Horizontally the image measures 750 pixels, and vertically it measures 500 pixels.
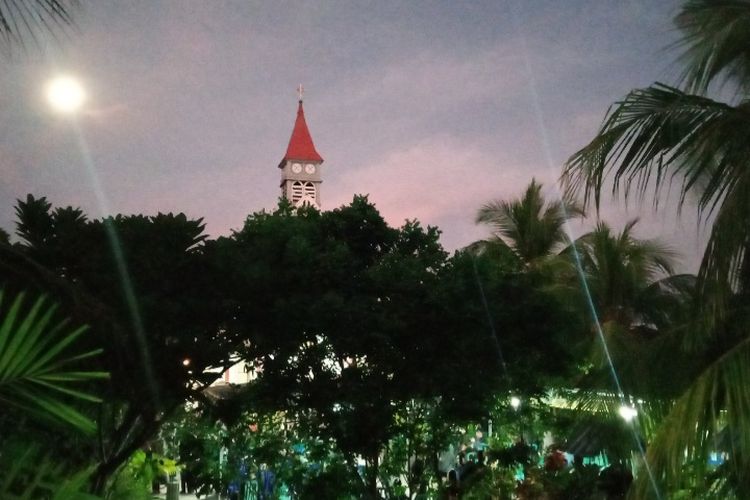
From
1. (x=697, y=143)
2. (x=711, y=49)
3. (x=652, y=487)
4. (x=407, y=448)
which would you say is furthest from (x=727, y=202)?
(x=407, y=448)

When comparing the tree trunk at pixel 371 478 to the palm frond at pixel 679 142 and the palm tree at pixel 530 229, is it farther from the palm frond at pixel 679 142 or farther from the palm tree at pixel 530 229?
the palm tree at pixel 530 229

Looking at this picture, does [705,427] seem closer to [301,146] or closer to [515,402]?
[515,402]

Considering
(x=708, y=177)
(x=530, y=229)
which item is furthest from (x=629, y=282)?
(x=708, y=177)

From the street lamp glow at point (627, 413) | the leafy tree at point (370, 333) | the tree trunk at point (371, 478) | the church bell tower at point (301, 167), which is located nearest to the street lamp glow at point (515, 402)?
the leafy tree at point (370, 333)

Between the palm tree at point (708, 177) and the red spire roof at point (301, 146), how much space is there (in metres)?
57.6

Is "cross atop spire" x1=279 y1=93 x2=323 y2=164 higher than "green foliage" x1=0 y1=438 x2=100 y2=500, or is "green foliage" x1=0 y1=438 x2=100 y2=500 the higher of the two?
"cross atop spire" x1=279 y1=93 x2=323 y2=164

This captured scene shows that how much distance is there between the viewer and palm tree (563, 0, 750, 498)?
3525mm

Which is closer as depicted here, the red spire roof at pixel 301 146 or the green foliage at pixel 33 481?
the green foliage at pixel 33 481

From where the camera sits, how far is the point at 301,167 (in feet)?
200

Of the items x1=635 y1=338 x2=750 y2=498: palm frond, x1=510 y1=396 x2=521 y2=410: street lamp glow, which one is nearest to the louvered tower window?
x1=510 y1=396 x2=521 y2=410: street lamp glow

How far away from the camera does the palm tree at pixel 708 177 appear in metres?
3.53

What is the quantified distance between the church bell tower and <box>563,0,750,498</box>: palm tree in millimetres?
56008

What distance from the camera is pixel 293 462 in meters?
8.73

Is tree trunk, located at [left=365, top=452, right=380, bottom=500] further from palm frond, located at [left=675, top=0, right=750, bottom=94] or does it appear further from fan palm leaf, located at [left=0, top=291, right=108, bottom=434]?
fan palm leaf, located at [left=0, top=291, right=108, bottom=434]
